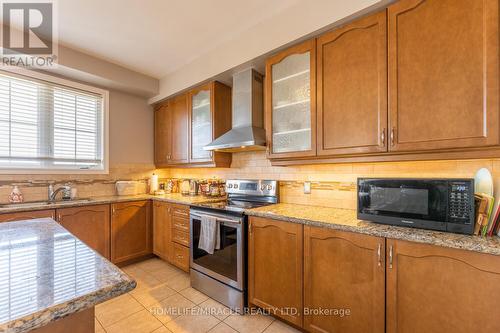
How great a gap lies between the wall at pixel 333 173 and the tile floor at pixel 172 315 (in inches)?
43.2

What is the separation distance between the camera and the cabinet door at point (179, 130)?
3102 millimetres

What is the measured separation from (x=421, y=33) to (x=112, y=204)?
3266mm

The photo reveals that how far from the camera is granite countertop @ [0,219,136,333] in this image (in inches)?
20.3

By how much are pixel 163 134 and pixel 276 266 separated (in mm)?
2624

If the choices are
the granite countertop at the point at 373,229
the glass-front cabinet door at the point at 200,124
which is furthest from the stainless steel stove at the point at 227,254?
the glass-front cabinet door at the point at 200,124

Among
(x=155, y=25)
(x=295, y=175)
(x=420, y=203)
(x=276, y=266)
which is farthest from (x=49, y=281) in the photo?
(x=155, y=25)

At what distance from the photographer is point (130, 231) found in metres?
2.91

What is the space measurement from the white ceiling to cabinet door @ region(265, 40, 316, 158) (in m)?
0.41

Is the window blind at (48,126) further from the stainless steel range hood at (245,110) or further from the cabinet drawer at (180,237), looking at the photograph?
the stainless steel range hood at (245,110)

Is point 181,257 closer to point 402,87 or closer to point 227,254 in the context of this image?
point 227,254

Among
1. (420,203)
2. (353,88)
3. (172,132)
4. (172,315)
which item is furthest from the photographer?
(172,132)

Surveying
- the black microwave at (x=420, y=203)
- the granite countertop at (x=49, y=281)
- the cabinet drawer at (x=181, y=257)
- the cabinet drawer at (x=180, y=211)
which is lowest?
the cabinet drawer at (x=181, y=257)

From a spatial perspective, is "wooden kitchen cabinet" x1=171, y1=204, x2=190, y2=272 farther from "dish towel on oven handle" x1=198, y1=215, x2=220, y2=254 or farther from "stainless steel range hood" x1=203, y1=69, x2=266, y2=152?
"stainless steel range hood" x1=203, y1=69, x2=266, y2=152

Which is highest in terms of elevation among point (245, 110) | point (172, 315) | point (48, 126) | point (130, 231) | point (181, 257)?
point (245, 110)
